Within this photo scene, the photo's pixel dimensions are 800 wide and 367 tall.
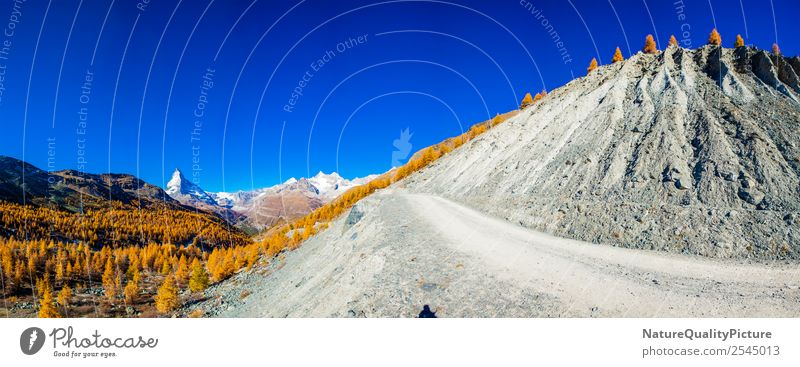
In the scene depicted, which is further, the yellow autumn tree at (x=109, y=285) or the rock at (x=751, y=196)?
the yellow autumn tree at (x=109, y=285)

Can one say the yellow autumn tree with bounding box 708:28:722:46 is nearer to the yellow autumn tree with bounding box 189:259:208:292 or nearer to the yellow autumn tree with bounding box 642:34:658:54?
the yellow autumn tree with bounding box 642:34:658:54

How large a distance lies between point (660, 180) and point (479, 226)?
42.7ft

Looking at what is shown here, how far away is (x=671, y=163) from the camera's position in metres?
25.5

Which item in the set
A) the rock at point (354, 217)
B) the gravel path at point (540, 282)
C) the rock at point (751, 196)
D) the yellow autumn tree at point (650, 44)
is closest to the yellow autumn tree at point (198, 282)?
the rock at point (354, 217)

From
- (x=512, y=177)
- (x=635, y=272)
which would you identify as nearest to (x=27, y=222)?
(x=512, y=177)

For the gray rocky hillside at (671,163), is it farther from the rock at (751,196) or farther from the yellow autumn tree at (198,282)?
the yellow autumn tree at (198,282)

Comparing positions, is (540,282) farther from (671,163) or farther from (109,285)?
(109,285)

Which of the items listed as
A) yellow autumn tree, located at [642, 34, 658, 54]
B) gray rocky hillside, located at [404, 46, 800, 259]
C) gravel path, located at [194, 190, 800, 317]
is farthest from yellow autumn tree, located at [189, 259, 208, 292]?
yellow autumn tree, located at [642, 34, 658, 54]

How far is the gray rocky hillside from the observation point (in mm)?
19094

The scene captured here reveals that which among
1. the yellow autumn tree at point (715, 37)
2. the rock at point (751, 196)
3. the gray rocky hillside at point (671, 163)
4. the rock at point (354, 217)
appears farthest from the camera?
the yellow autumn tree at point (715, 37)

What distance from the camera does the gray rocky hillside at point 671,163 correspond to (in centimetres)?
1909

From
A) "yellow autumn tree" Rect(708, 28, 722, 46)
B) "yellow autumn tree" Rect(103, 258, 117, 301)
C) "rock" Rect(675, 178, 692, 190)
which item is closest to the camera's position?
"rock" Rect(675, 178, 692, 190)
